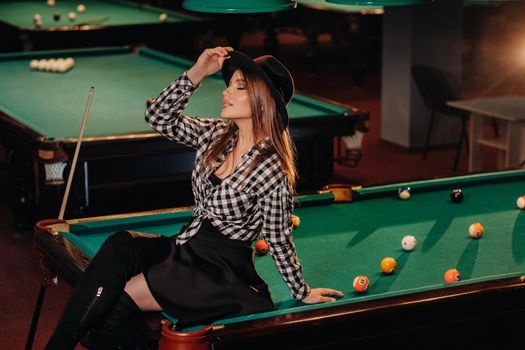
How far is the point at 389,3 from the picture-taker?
2.82 m

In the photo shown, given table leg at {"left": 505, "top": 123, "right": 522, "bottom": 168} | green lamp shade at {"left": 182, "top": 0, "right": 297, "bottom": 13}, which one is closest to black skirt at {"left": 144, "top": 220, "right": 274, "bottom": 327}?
green lamp shade at {"left": 182, "top": 0, "right": 297, "bottom": 13}

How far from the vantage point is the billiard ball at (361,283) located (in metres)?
2.78

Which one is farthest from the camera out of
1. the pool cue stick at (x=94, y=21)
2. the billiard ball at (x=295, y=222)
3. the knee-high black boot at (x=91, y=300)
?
the pool cue stick at (x=94, y=21)

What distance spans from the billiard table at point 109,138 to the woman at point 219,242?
1505mm

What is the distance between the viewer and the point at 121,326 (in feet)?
9.04

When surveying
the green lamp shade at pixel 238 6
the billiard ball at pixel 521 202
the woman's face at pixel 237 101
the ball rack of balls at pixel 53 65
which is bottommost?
the billiard ball at pixel 521 202

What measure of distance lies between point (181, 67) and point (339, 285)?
3867mm

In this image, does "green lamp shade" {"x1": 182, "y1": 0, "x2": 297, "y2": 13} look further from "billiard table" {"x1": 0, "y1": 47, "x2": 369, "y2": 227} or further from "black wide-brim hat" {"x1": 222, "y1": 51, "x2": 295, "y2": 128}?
"billiard table" {"x1": 0, "y1": 47, "x2": 369, "y2": 227}

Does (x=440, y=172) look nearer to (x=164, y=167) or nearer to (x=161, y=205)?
(x=161, y=205)

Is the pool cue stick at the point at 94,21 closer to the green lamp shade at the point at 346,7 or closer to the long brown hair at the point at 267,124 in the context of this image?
the green lamp shade at the point at 346,7

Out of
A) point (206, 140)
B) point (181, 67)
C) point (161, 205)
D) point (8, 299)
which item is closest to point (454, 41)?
point (181, 67)

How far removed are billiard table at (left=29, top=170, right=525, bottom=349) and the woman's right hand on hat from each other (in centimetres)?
61

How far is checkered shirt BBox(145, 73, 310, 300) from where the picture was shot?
276 centimetres

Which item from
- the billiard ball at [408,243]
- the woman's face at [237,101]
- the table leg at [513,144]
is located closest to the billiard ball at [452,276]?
the billiard ball at [408,243]
